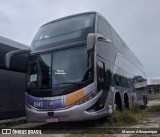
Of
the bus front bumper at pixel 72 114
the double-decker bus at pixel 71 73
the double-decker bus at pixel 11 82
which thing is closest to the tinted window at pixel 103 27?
the double-decker bus at pixel 71 73

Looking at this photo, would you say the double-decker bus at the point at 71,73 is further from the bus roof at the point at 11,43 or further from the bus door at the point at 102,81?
the bus roof at the point at 11,43

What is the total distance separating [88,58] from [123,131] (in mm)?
2463

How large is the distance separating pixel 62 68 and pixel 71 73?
0.34 metres

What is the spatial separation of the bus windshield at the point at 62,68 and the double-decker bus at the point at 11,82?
2.18 m

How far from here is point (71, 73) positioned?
9383 millimetres

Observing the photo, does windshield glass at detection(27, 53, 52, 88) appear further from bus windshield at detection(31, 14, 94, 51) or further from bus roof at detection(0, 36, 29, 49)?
bus roof at detection(0, 36, 29, 49)

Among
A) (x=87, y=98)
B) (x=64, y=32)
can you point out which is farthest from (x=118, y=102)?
(x=64, y=32)

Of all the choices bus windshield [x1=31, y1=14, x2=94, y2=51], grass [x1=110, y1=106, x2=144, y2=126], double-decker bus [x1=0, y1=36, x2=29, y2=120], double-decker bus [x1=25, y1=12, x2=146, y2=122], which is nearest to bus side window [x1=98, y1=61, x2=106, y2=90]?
double-decker bus [x1=25, y1=12, x2=146, y2=122]

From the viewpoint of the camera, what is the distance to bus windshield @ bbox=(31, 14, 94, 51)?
32.7 ft

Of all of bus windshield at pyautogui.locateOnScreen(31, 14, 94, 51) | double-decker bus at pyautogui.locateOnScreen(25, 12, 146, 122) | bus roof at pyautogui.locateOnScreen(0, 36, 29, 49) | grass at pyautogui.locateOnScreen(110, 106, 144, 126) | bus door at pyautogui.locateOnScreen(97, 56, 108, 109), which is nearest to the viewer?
double-decker bus at pyautogui.locateOnScreen(25, 12, 146, 122)

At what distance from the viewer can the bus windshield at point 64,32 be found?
997 cm

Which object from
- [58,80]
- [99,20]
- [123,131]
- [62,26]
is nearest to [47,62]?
[58,80]

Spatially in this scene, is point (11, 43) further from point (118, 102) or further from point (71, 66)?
point (118, 102)

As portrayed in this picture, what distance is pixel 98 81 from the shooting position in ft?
31.5
